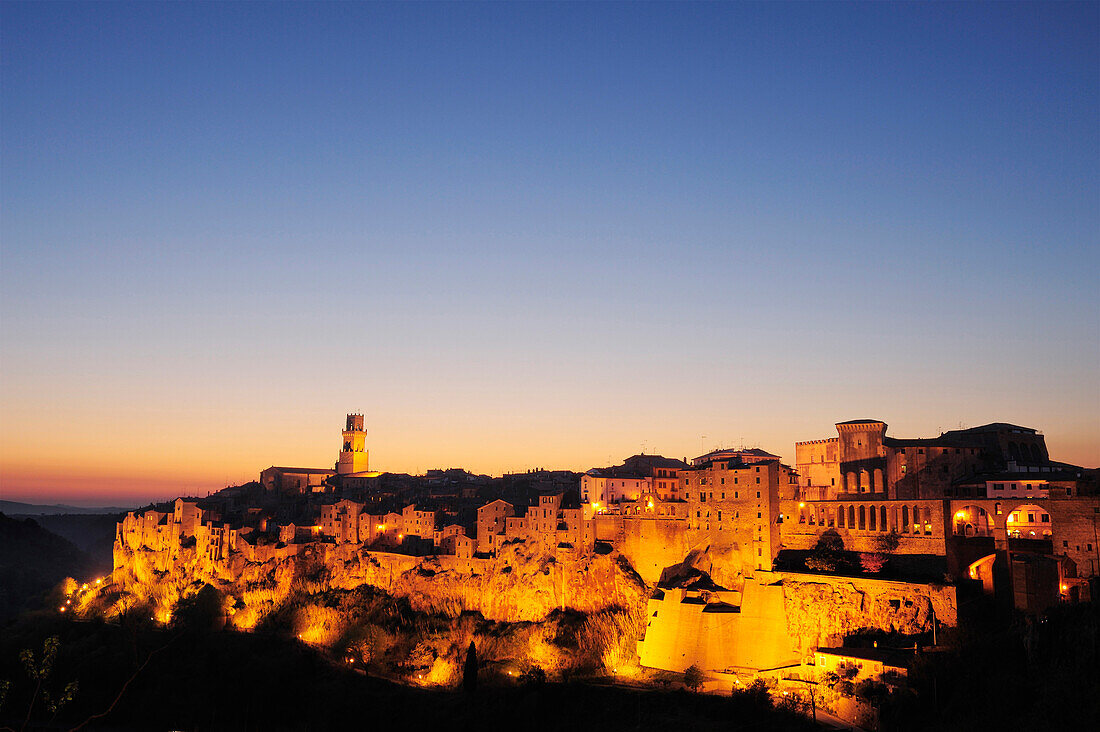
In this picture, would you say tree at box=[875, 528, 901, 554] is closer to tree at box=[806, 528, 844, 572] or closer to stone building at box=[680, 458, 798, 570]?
tree at box=[806, 528, 844, 572]

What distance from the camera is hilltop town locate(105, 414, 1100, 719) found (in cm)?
3784

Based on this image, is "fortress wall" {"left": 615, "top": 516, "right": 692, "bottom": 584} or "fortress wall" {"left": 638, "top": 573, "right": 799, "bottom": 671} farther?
"fortress wall" {"left": 615, "top": 516, "right": 692, "bottom": 584}

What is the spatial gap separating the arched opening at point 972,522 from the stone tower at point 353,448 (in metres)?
65.4

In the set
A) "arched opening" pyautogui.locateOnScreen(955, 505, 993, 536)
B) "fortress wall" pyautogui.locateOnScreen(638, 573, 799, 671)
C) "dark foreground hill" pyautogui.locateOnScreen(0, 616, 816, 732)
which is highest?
"arched opening" pyautogui.locateOnScreen(955, 505, 993, 536)

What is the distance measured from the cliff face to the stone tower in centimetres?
2466

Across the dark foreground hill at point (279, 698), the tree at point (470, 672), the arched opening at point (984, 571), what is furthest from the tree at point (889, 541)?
the tree at point (470, 672)

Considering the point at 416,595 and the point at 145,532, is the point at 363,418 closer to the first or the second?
the point at 145,532

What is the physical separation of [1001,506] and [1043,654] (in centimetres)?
965

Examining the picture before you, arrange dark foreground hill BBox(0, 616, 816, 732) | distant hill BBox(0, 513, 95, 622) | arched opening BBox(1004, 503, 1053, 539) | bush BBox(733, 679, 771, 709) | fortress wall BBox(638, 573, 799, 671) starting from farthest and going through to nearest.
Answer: distant hill BBox(0, 513, 95, 622), arched opening BBox(1004, 503, 1053, 539), fortress wall BBox(638, 573, 799, 671), dark foreground hill BBox(0, 616, 816, 732), bush BBox(733, 679, 771, 709)

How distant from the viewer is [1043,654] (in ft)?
109

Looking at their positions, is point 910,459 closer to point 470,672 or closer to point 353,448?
point 470,672

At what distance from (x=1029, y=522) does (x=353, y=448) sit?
69.4 metres

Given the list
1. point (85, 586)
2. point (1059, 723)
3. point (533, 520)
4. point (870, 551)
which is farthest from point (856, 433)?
point (85, 586)

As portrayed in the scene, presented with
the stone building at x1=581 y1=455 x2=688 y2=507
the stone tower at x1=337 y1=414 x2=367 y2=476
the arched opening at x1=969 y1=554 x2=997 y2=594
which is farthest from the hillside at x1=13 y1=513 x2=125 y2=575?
the arched opening at x1=969 y1=554 x2=997 y2=594
